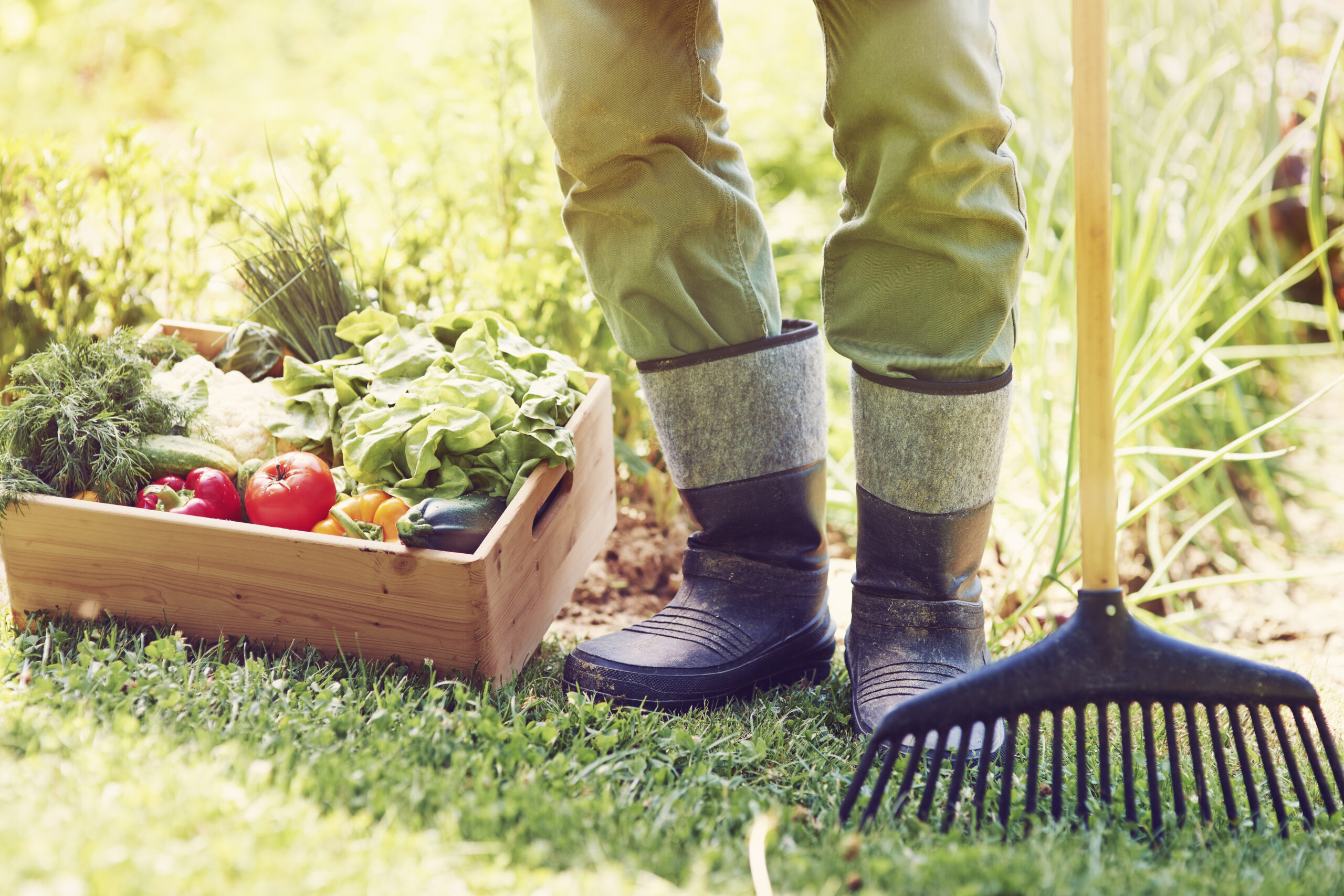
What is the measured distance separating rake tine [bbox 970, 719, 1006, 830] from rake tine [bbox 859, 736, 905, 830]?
99mm

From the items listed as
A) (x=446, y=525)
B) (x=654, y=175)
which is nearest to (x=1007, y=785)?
(x=446, y=525)

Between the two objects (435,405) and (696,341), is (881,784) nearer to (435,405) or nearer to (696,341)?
(696,341)

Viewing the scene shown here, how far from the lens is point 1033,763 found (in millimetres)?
1173

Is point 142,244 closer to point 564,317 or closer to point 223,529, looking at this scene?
point 564,317

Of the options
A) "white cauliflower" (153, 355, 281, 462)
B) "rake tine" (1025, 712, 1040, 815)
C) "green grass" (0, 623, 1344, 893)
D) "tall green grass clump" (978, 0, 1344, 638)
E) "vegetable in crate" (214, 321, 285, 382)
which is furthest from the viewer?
"tall green grass clump" (978, 0, 1344, 638)

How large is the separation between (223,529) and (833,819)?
990mm

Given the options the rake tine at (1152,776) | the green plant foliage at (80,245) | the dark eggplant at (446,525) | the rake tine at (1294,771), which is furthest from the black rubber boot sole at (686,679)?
the green plant foliage at (80,245)

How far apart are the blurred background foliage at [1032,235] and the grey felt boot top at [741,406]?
516 mm

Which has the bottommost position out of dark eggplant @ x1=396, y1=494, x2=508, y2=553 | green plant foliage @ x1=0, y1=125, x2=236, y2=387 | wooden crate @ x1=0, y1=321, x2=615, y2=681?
wooden crate @ x1=0, y1=321, x2=615, y2=681

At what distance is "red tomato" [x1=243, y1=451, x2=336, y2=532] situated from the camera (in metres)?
1.63

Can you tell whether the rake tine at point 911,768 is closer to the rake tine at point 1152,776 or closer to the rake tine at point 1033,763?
the rake tine at point 1033,763

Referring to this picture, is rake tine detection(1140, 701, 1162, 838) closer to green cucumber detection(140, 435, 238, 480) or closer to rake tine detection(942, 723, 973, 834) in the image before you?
rake tine detection(942, 723, 973, 834)

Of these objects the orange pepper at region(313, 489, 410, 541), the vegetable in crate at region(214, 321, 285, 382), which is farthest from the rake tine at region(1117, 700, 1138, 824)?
the vegetable in crate at region(214, 321, 285, 382)

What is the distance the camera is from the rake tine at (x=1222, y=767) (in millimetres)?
1190
